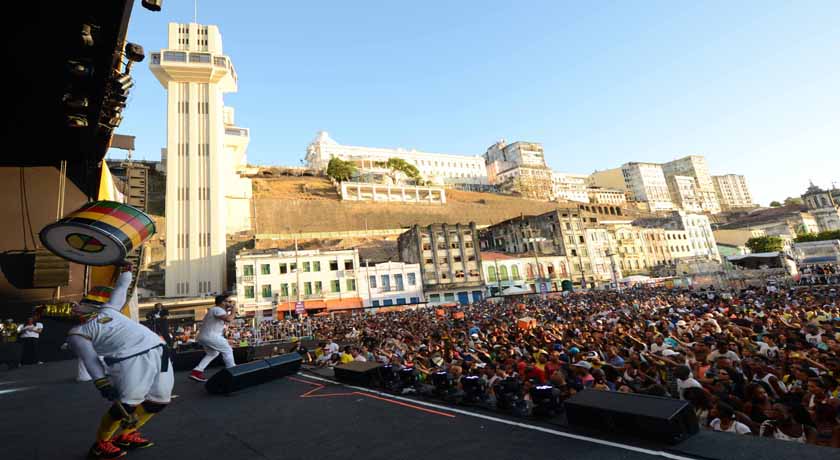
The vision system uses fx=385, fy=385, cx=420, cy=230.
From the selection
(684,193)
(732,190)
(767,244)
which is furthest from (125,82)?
(732,190)

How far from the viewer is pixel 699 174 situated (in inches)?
5763

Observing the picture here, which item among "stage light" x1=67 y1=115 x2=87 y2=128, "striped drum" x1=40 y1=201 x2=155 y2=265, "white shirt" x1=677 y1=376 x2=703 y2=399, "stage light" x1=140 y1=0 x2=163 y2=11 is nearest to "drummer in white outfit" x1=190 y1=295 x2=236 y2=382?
"striped drum" x1=40 y1=201 x2=155 y2=265

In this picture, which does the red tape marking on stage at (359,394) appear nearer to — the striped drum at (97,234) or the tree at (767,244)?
the striped drum at (97,234)

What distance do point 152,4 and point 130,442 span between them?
6954 mm

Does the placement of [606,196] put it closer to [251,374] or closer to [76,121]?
[251,374]

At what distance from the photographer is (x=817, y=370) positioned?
20.1ft

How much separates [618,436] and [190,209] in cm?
5522

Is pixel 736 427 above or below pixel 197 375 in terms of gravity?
below

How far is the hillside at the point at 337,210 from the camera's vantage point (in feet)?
231

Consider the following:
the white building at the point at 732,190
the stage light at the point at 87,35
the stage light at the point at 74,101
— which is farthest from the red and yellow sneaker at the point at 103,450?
the white building at the point at 732,190

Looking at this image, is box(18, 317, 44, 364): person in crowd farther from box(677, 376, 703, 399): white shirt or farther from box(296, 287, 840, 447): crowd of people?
box(677, 376, 703, 399): white shirt

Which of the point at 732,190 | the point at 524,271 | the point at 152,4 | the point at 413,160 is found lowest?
the point at 524,271

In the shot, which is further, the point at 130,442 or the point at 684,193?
the point at 684,193

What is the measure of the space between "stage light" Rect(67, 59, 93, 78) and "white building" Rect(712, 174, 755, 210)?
190753 millimetres
